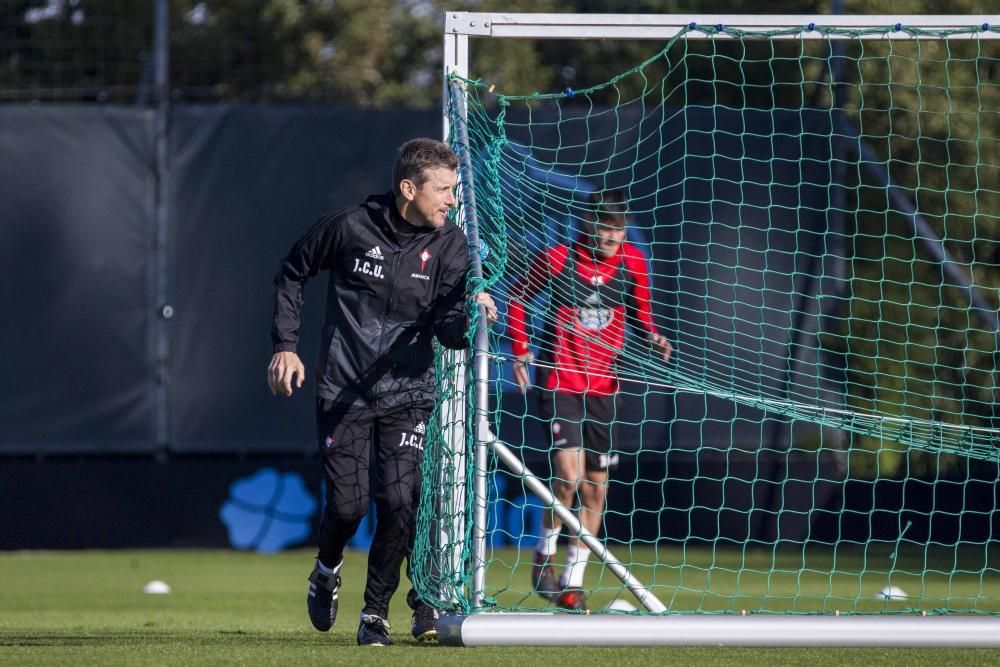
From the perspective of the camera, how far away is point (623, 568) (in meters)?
5.71

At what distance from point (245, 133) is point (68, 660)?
669 centimetres

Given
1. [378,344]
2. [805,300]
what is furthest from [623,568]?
[805,300]

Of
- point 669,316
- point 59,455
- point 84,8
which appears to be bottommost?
point 59,455

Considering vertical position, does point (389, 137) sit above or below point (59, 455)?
above

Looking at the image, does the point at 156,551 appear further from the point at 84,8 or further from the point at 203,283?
the point at 84,8

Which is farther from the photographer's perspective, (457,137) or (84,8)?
(84,8)

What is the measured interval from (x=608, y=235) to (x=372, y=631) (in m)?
2.86

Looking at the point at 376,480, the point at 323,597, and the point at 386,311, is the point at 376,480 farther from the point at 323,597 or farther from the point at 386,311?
the point at 386,311

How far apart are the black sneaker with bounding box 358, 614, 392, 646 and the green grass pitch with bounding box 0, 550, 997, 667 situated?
0.18ft

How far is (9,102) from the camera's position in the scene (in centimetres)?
1087

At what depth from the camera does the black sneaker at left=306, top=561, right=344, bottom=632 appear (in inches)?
192

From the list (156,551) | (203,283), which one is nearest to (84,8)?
(203,283)

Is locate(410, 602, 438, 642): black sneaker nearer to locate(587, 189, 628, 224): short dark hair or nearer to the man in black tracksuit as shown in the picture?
the man in black tracksuit

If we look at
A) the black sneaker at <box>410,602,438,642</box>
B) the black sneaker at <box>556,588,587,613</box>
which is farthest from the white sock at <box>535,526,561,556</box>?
the black sneaker at <box>410,602,438,642</box>
